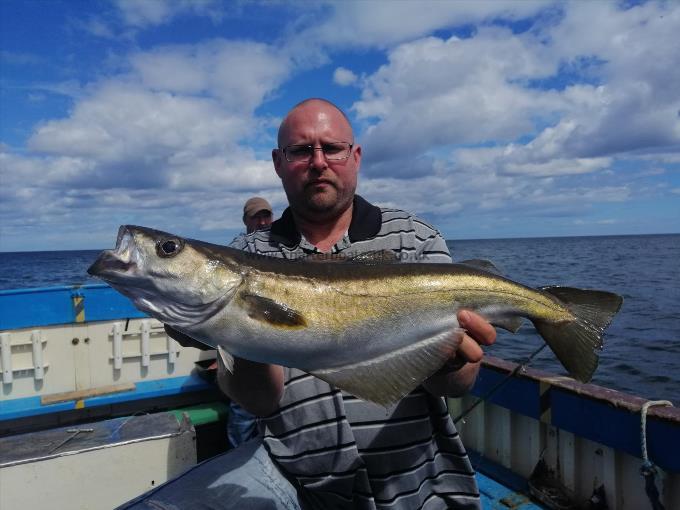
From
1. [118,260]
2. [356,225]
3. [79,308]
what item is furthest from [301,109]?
[79,308]

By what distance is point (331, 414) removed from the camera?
347cm

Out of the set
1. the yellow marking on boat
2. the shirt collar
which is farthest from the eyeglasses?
the yellow marking on boat

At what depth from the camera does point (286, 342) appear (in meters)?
2.72

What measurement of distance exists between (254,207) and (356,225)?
667 centimetres

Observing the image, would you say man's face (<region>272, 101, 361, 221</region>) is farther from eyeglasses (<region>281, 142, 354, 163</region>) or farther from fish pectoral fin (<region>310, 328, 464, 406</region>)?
fish pectoral fin (<region>310, 328, 464, 406</region>)

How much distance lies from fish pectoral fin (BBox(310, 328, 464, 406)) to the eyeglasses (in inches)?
67.0

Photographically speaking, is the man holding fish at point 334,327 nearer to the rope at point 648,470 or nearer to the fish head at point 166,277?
the fish head at point 166,277

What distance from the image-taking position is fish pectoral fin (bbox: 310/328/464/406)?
2.91 m

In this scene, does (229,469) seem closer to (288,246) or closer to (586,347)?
(288,246)

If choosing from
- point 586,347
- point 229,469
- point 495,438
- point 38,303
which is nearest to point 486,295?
point 586,347

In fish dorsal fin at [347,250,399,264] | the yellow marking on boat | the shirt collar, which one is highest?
the shirt collar

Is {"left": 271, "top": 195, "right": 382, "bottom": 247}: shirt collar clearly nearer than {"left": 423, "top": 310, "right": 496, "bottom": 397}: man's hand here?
No

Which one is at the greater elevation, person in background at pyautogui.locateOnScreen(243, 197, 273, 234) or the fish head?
person in background at pyautogui.locateOnScreen(243, 197, 273, 234)

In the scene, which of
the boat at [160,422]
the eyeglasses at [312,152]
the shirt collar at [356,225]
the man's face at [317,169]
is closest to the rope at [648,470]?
the boat at [160,422]
